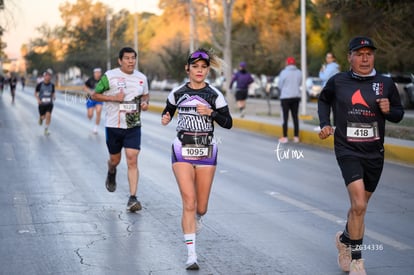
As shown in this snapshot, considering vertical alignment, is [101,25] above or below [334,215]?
above

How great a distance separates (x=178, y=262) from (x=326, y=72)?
1206 cm

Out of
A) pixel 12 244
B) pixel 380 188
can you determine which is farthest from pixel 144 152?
pixel 12 244

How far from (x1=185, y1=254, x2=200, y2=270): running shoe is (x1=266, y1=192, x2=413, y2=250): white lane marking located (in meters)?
2.06

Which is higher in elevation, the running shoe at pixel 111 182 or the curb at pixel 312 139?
the running shoe at pixel 111 182

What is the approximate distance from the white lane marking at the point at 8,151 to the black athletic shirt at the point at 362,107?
32.9ft

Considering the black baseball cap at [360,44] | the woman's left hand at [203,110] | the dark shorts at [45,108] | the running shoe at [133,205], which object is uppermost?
the black baseball cap at [360,44]

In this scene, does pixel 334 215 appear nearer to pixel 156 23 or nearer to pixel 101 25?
pixel 101 25

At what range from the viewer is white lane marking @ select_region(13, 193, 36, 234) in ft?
26.4

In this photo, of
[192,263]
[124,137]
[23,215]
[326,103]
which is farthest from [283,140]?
[192,263]

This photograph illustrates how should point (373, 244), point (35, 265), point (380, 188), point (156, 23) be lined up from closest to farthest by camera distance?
point (35, 265) < point (373, 244) < point (380, 188) < point (156, 23)

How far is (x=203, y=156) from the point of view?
659 cm

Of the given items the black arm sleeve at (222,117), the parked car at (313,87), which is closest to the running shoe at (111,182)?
the black arm sleeve at (222,117)

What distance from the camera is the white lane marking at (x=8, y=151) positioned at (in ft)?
49.7

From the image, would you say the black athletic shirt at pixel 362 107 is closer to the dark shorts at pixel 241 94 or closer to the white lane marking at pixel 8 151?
the white lane marking at pixel 8 151
